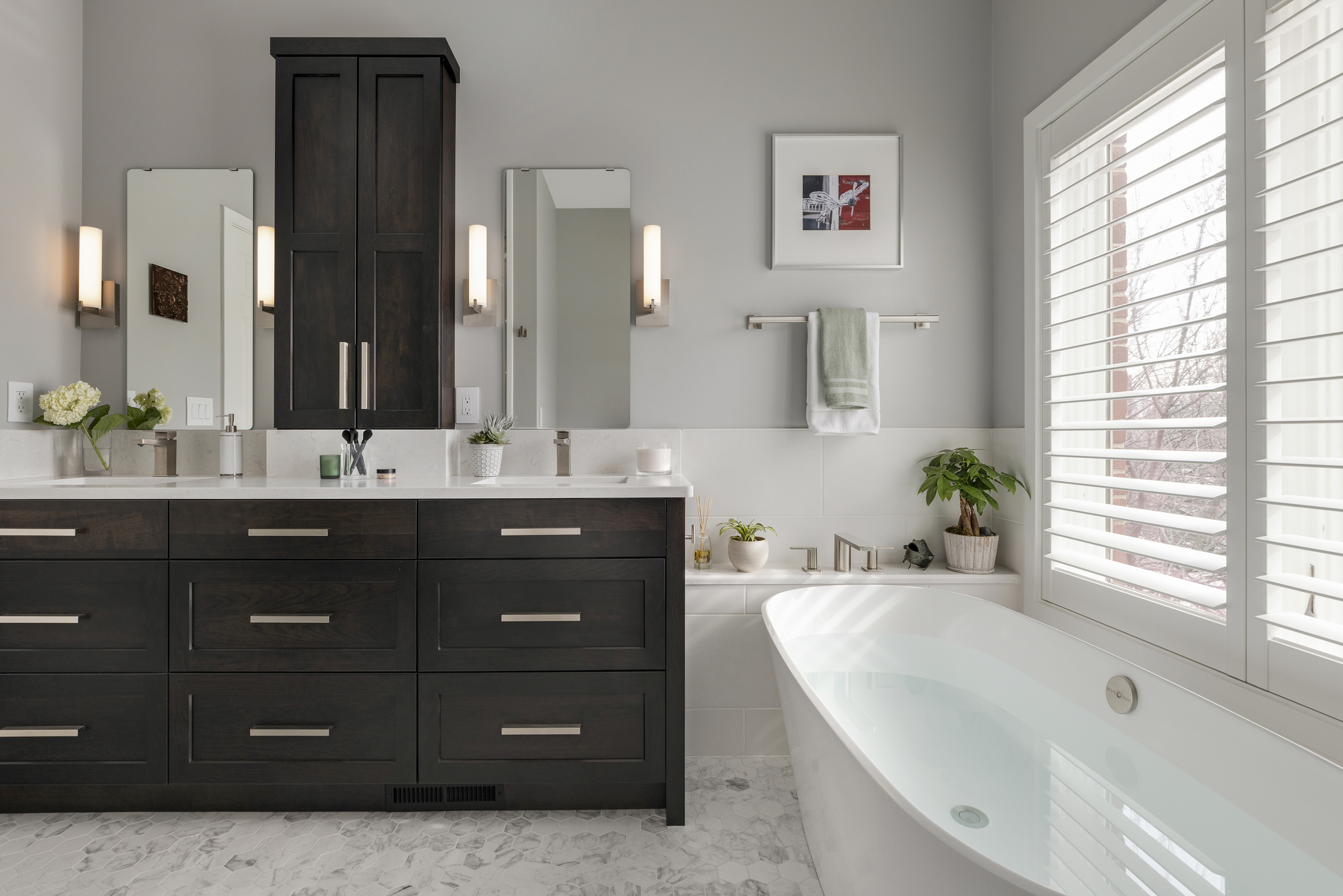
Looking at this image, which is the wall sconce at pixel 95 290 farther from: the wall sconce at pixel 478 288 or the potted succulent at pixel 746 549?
the potted succulent at pixel 746 549

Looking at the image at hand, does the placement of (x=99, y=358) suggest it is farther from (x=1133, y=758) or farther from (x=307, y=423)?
(x=1133, y=758)

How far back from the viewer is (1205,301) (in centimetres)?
152

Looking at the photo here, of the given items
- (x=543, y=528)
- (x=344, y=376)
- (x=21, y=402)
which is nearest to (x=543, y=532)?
(x=543, y=528)

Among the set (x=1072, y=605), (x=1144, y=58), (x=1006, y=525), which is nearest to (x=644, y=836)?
(x=1072, y=605)

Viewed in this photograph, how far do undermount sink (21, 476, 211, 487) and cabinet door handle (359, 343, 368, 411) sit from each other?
56 cm

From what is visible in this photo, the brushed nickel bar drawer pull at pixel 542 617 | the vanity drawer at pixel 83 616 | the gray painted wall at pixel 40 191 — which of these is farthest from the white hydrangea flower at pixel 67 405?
the brushed nickel bar drawer pull at pixel 542 617

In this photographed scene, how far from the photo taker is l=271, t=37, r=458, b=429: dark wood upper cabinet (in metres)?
2.15

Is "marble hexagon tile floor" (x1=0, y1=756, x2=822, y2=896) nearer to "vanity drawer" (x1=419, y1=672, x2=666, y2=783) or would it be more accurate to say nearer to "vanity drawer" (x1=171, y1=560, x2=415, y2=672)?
"vanity drawer" (x1=419, y1=672, x2=666, y2=783)

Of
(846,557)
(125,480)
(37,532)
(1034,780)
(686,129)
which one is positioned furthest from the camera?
(686,129)

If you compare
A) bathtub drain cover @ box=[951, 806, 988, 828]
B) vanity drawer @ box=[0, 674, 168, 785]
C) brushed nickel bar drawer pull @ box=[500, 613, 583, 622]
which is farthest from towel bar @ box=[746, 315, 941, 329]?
vanity drawer @ box=[0, 674, 168, 785]

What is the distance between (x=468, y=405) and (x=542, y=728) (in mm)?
1129

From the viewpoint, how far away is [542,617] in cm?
176

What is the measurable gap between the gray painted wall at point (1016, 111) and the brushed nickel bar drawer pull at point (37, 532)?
2.82 meters

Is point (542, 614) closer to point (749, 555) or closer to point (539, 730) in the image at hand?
point (539, 730)
